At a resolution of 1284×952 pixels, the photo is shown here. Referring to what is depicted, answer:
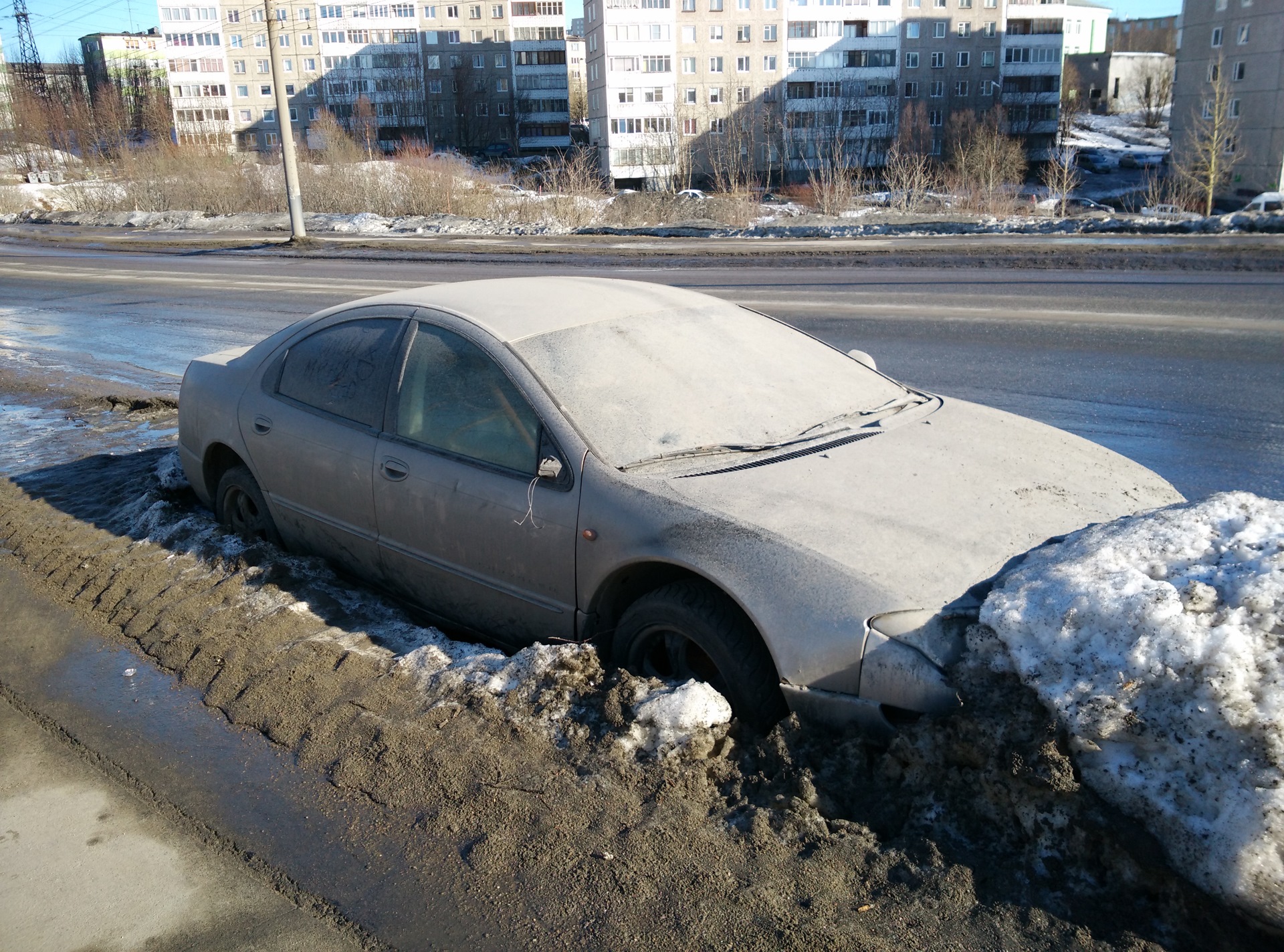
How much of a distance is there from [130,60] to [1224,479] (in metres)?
148

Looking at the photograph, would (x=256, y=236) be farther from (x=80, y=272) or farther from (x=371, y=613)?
(x=371, y=613)

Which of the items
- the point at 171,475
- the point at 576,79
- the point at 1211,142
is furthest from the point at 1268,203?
the point at 576,79

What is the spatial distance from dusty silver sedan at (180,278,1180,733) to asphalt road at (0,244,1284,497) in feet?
9.89

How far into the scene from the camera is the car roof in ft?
14.3

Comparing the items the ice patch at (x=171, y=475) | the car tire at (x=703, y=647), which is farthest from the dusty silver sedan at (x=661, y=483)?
the ice patch at (x=171, y=475)

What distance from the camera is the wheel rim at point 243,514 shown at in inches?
211

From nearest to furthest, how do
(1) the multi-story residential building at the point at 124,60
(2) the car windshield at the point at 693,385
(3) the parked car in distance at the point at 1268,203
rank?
(2) the car windshield at the point at 693,385 < (3) the parked car in distance at the point at 1268,203 < (1) the multi-story residential building at the point at 124,60

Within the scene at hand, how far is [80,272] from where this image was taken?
22.4 m

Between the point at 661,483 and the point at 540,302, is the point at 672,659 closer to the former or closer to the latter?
the point at 661,483

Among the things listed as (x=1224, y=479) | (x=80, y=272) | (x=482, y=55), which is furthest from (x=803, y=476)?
(x=482, y=55)

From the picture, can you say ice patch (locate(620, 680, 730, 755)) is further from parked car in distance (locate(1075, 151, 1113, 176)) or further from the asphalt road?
parked car in distance (locate(1075, 151, 1113, 176))

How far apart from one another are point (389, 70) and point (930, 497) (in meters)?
115

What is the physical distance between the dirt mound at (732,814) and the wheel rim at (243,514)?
1310 mm

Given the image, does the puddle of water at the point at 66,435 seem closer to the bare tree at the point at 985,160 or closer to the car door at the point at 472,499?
the car door at the point at 472,499
